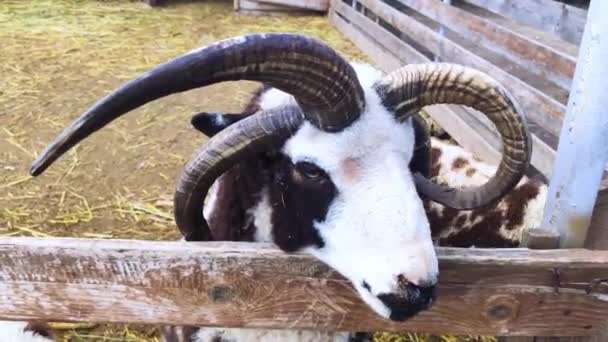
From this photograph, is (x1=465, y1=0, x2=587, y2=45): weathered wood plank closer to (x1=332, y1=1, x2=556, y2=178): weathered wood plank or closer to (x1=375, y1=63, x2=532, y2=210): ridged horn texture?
(x1=332, y1=1, x2=556, y2=178): weathered wood plank

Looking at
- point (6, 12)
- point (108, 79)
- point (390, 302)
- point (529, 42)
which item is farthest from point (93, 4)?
point (390, 302)

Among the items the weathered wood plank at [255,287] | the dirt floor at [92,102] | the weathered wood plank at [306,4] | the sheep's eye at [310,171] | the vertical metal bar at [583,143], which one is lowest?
the dirt floor at [92,102]

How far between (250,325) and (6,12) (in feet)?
31.7

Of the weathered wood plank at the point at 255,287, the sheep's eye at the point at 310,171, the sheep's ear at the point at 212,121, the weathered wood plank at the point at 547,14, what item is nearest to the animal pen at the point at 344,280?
the weathered wood plank at the point at 255,287

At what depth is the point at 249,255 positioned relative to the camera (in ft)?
5.95

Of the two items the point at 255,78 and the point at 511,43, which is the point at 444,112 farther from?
the point at 255,78

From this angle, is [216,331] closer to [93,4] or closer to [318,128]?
[318,128]

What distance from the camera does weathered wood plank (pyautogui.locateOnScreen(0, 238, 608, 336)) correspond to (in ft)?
5.72

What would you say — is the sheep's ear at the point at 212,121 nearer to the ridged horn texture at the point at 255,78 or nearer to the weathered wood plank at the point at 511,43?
the ridged horn texture at the point at 255,78

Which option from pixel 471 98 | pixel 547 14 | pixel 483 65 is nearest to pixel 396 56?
pixel 547 14

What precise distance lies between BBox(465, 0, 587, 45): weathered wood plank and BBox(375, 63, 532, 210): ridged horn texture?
3170mm

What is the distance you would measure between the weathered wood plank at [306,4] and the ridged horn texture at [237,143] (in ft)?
27.5

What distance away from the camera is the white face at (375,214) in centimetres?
175

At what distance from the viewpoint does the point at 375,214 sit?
1.84 metres
